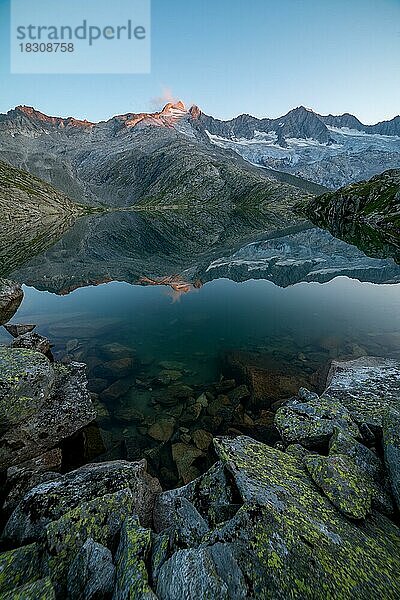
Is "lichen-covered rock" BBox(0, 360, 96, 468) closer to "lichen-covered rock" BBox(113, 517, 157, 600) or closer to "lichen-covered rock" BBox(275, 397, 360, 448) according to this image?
"lichen-covered rock" BBox(113, 517, 157, 600)

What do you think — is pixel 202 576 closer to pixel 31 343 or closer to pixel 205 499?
pixel 205 499

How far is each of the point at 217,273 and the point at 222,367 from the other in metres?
30.7

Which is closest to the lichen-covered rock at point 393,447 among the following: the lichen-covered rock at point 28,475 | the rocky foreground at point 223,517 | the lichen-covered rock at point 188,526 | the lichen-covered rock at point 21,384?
the rocky foreground at point 223,517

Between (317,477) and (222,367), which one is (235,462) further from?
(222,367)

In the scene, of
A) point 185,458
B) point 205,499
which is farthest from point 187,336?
point 205,499

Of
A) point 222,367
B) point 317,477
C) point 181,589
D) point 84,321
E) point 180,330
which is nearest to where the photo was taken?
point 181,589

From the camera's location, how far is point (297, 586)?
6.55 meters

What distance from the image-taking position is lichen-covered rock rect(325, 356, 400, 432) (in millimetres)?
13586

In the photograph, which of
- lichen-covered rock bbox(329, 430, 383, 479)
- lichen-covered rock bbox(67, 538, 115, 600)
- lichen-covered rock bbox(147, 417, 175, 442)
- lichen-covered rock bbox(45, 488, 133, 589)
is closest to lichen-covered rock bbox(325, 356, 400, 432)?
lichen-covered rock bbox(329, 430, 383, 479)

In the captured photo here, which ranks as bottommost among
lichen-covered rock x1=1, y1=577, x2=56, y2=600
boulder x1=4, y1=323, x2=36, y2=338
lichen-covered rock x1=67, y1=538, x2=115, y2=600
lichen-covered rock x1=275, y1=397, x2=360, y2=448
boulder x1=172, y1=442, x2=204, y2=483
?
boulder x1=172, y1=442, x2=204, y2=483

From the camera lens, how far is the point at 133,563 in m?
7.04

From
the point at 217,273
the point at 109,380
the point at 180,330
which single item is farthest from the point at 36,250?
the point at 109,380

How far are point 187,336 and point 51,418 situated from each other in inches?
569

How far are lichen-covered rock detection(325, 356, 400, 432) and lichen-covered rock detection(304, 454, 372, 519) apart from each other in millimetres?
3118
